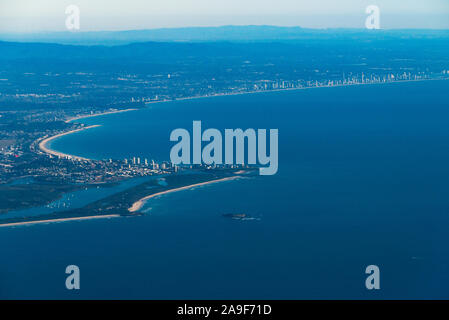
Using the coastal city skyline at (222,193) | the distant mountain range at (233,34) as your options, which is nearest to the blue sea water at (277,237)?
the coastal city skyline at (222,193)

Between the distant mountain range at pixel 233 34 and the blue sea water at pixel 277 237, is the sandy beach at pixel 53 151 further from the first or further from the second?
the distant mountain range at pixel 233 34

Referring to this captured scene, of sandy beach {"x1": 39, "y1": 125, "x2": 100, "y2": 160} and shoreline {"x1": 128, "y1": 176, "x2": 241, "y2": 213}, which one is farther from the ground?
sandy beach {"x1": 39, "y1": 125, "x2": 100, "y2": 160}

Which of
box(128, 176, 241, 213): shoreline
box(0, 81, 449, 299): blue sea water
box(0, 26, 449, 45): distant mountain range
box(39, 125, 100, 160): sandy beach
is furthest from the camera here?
box(0, 26, 449, 45): distant mountain range

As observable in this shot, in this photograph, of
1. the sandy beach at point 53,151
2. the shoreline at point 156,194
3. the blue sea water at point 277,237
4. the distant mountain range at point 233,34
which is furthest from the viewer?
the distant mountain range at point 233,34

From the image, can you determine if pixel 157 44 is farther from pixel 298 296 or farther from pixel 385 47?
pixel 298 296

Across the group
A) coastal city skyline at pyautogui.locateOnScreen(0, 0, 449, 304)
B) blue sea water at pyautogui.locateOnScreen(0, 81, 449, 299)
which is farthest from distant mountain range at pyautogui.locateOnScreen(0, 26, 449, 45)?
blue sea water at pyautogui.locateOnScreen(0, 81, 449, 299)

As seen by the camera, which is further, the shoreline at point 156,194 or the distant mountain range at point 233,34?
the distant mountain range at point 233,34

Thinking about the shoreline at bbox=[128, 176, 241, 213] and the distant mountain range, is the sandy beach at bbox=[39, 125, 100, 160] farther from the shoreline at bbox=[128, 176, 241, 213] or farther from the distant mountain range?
the distant mountain range

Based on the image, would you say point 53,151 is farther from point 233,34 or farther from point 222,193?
point 233,34

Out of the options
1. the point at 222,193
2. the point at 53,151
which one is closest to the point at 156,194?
the point at 222,193
